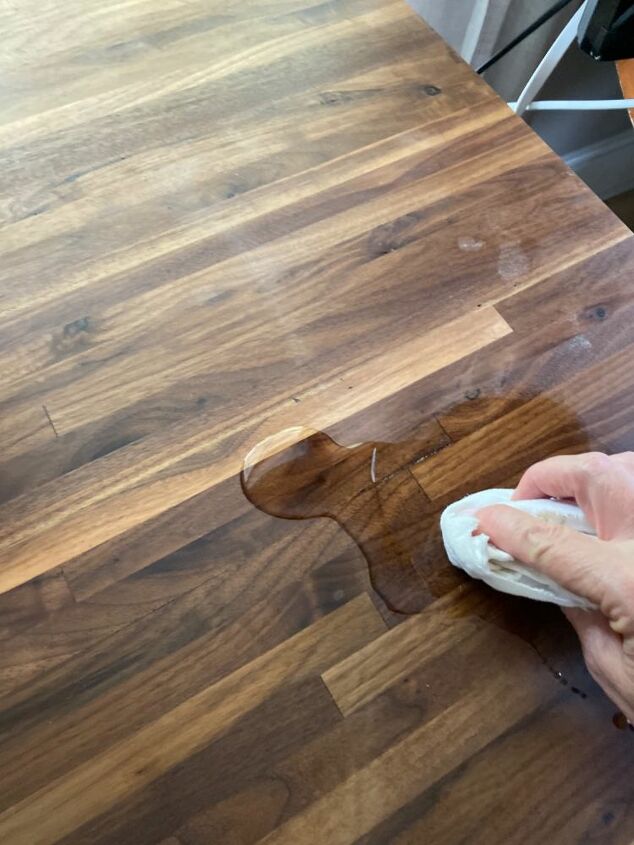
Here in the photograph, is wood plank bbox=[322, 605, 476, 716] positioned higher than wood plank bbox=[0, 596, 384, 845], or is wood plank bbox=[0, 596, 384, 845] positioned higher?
wood plank bbox=[322, 605, 476, 716]

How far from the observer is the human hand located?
429mm

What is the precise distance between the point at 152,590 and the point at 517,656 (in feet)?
0.86

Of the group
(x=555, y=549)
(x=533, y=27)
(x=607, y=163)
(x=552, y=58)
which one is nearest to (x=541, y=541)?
(x=555, y=549)

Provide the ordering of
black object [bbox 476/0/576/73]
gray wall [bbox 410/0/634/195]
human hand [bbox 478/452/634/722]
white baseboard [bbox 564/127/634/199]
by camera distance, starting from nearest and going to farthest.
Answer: human hand [bbox 478/452/634/722] < black object [bbox 476/0/576/73] < gray wall [bbox 410/0/634/195] < white baseboard [bbox 564/127/634/199]

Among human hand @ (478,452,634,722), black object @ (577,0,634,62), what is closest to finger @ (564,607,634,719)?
human hand @ (478,452,634,722)

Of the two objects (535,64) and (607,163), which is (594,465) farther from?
(607,163)

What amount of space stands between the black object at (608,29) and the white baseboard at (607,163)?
29.0 inches

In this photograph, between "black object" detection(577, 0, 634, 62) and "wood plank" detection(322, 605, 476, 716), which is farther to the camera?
"black object" detection(577, 0, 634, 62)

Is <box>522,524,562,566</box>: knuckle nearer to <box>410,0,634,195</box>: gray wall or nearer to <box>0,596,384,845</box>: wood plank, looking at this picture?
<box>0,596,384,845</box>: wood plank

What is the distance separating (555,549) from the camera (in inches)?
17.6

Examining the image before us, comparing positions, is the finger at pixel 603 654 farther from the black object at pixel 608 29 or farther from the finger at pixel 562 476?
the black object at pixel 608 29

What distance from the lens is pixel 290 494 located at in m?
0.54

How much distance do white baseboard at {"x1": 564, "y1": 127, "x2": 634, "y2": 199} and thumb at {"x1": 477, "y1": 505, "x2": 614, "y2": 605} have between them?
3.83 feet

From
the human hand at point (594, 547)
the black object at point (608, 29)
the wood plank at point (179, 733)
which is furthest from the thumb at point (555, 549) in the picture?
Result: the black object at point (608, 29)
